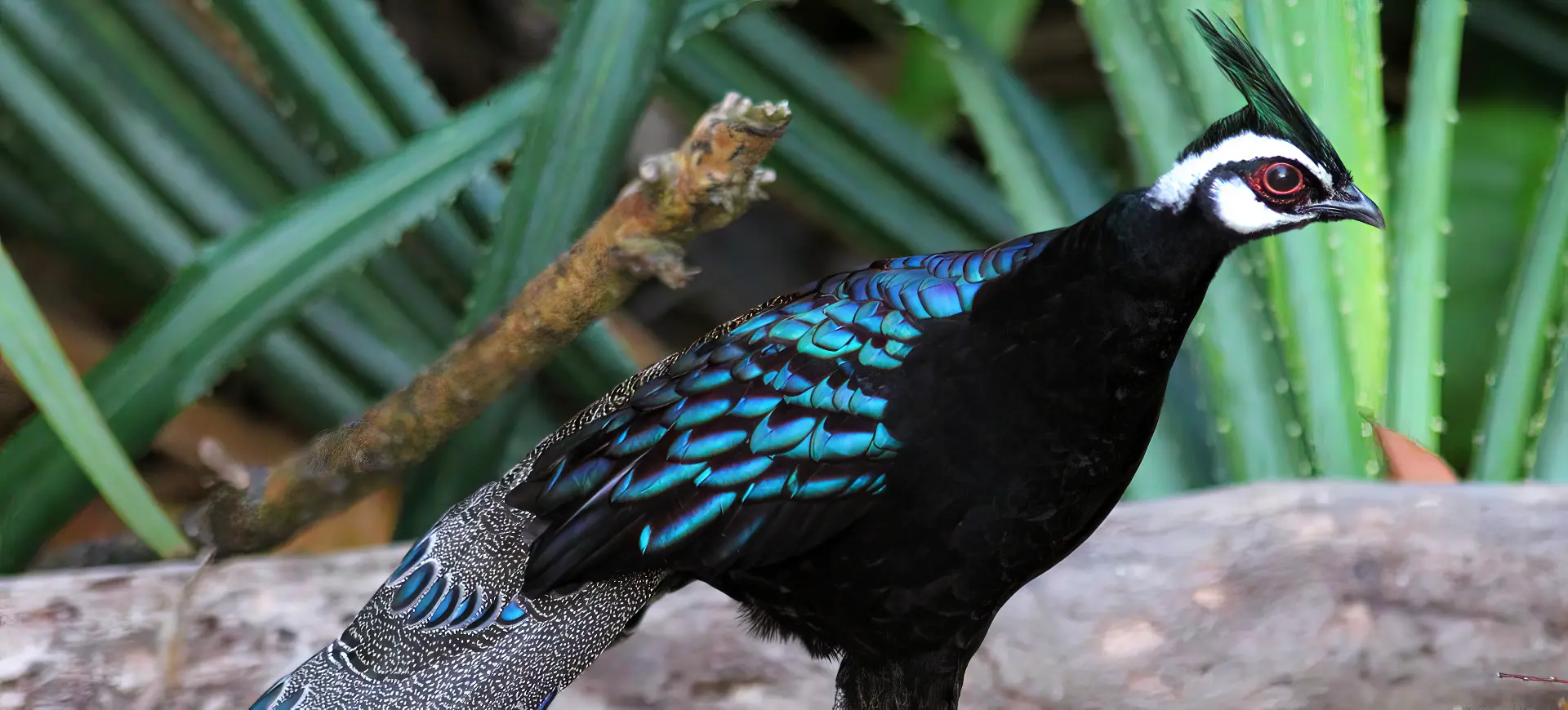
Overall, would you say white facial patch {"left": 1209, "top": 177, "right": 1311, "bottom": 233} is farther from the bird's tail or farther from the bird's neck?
the bird's tail

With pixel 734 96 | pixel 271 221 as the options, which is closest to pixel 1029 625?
pixel 734 96

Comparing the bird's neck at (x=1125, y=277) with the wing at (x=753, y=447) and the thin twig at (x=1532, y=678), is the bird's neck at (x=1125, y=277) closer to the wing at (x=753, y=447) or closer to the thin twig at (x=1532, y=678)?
the wing at (x=753, y=447)

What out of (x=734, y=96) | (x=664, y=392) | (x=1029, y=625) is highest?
(x=734, y=96)

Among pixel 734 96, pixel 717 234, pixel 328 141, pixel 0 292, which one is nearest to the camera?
pixel 734 96

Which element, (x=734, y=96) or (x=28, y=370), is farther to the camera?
(x=28, y=370)

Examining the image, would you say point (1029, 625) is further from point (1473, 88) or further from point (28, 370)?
point (1473, 88)

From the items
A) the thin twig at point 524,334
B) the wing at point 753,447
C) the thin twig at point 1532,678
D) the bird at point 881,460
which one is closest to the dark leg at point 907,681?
the bird at point 881,460

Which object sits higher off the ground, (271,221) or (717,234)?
(271,221)

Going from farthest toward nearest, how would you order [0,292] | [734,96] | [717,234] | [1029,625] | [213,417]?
[717,234]
[213,417]
[1029,625]
[0,292]
[734,96]

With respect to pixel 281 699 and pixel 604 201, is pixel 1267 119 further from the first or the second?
pixel 604 201
